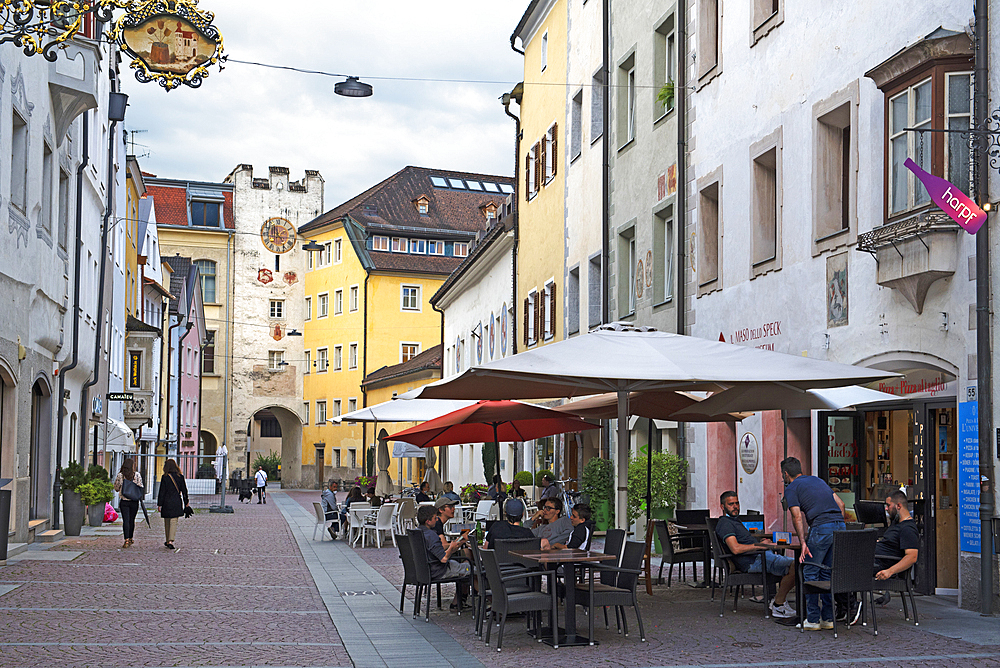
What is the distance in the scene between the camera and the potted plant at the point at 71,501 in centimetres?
2236

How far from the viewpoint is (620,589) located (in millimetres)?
10062

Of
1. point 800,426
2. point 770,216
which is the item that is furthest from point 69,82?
A: point 800,426

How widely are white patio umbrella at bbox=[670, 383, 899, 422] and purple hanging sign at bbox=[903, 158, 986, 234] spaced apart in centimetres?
203

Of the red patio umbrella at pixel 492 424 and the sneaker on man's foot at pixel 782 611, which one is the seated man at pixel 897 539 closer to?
the sneaker on man's foot at pixel 782 611

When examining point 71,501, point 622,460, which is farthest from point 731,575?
point 71,501

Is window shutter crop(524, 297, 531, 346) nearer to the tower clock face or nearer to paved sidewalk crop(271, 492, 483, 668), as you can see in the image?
paved sidewalk crop(271, 492, 483, 668)

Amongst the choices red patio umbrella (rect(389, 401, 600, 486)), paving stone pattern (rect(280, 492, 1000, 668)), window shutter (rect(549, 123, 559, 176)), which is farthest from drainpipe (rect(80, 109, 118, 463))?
paving stone pattern (rect(280, 492, 1000, 668))

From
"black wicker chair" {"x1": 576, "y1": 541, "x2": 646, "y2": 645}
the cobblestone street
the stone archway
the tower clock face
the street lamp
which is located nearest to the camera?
the cobblestone street

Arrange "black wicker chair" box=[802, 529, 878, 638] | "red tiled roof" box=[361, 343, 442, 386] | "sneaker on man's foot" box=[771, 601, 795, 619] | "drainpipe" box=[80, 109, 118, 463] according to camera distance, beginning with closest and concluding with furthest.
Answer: "black wicker chair" box=[802, 529, 878, 638] → "sneaker on man's foot" box=[771, 601, 795, 619] → "drainpipe" box=[80, 109, 118, 463] → "red tiled roof" box=[361, 343, 442, 386]

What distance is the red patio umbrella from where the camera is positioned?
15.7 m

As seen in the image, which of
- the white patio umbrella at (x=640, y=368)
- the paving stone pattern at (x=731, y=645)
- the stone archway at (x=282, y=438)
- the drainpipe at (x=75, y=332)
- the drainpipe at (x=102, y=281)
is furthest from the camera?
the stone archway at (x=282, y=438)

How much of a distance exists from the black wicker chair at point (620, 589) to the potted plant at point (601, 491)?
11463 mm

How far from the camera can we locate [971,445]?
11617mm

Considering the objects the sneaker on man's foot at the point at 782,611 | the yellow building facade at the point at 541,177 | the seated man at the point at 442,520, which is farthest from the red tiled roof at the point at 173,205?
the sneaker on man's foot at the point at 782,611
